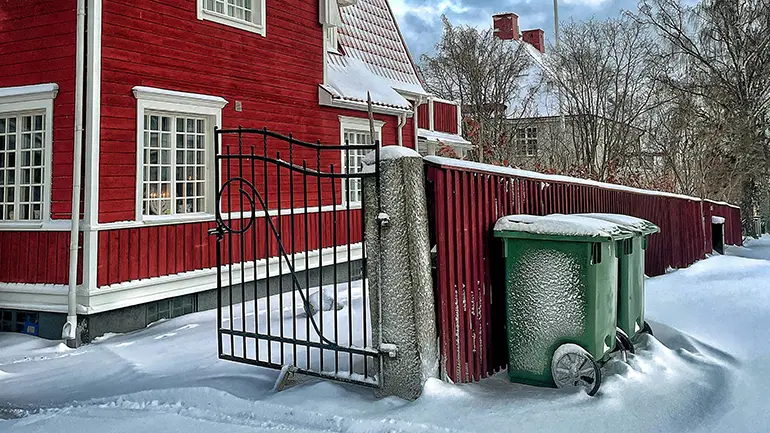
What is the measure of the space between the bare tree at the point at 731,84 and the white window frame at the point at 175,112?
1985 cm

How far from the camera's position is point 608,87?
1042 inches

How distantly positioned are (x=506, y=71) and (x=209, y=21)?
25.1 meters

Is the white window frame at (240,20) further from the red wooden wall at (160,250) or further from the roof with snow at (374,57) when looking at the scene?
the red wooden wall at (160,250)

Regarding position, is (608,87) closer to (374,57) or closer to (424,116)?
(424,116)

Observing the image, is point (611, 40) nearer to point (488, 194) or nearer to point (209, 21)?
point (209, 21)

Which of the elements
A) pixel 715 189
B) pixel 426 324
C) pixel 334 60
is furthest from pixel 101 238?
pixel 715 189

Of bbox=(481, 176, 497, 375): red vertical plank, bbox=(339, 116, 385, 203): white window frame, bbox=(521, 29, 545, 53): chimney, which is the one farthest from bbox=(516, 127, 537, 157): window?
bbox=(481, 176, 497, 375): red vertical plank

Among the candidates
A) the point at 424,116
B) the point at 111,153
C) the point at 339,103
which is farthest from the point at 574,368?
the point at 424,116

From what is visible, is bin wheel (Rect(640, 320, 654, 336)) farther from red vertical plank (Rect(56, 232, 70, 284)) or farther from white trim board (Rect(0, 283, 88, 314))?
red vertical plank (Rect(56, 232, 70, 284))

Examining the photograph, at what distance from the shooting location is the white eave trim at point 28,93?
6.94 m

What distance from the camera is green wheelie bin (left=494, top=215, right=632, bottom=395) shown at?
14.1ft

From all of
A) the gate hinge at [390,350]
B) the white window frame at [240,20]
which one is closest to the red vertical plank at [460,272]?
the gate hinge at [390,350]

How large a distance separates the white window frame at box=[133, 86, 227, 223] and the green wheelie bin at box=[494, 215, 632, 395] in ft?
16.1

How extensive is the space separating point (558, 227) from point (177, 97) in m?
5.61
